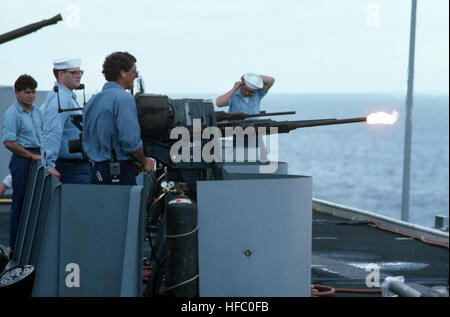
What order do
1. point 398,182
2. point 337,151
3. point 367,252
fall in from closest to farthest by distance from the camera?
point 367,252, point 398,182, point 337,151

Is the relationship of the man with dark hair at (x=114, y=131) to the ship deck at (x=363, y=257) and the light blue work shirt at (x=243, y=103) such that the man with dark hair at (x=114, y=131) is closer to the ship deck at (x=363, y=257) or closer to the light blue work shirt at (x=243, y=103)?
the ship deck at (x=363, y=257)

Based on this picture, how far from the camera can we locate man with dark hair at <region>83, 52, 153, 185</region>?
7262mm

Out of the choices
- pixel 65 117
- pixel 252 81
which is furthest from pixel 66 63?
pixel 252 81

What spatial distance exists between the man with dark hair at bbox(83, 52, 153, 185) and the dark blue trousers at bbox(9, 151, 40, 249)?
240 cm

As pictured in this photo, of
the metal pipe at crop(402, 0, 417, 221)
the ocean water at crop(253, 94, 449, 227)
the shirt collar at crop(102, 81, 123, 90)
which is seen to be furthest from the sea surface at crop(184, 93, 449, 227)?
the shirt collar at crop(102, 81, 123, 90)

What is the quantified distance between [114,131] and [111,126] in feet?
0.15

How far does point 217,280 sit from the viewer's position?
6.55 metres

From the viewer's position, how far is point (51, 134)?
8953 mm

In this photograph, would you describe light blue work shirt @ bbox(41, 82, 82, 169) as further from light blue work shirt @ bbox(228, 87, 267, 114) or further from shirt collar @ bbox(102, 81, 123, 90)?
light blue work shirt @ bbox(228, 87, 267, 114)

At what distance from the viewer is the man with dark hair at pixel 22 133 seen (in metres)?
9.94

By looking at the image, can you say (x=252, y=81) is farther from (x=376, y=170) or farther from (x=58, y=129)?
(x=376, y=170)

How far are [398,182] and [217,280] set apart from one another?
446 ft
